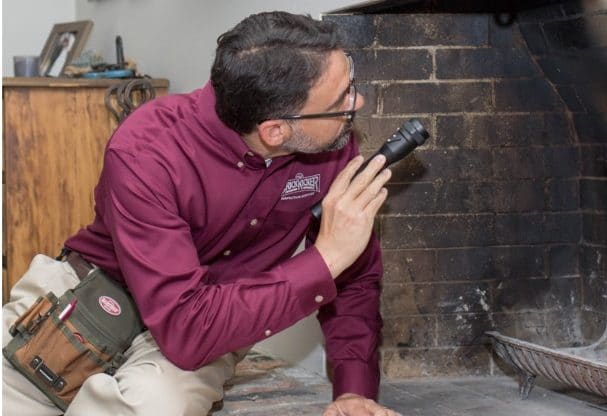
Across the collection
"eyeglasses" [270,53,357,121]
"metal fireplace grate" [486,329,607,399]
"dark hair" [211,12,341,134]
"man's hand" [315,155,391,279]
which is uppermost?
"dark hair" [211,12,341,134]

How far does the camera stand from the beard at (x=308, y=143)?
4.85 ft

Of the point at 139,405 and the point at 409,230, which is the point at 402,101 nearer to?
the point at 409,230

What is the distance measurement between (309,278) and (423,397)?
2.32ft

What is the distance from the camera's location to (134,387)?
148 cm

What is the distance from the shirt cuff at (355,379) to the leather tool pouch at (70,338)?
A: 38 centimetres

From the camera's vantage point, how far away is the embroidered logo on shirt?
161 centimetres

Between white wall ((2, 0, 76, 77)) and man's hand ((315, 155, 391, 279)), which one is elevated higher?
white wall ((2, 0, 76, 77))

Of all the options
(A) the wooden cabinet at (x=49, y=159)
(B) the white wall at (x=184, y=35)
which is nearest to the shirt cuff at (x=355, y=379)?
(B) the white wall at (x=184, y=35)

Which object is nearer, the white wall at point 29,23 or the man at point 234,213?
the man at point 234,213

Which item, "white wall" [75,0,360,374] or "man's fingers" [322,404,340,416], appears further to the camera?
"white wall" [75,0,360,374]

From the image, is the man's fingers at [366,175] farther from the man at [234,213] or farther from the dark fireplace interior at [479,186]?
the dark fireplace interior at [479,186]

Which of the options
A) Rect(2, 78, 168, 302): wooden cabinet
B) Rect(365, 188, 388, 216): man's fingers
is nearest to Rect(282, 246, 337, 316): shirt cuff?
Rect(365, 188, 388, 216): man's fingers

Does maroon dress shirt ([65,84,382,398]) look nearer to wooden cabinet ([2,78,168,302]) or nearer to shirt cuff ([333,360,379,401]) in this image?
shirt cuff ([333,360,379,401])

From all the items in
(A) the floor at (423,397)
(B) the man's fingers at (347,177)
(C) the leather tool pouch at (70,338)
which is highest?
(B) the man's fingers at (347,177)
